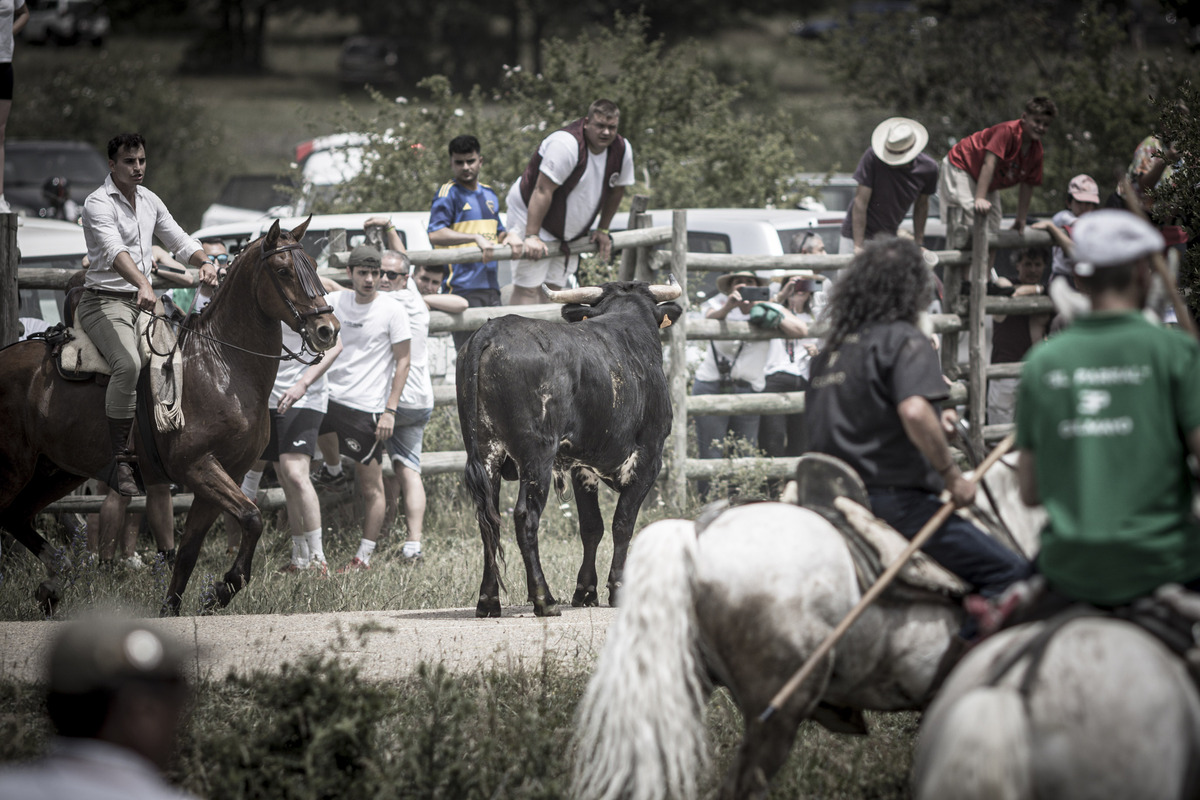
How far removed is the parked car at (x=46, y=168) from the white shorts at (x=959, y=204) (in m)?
Result: 13.5

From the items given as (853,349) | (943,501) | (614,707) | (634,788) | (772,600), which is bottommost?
(634,788)

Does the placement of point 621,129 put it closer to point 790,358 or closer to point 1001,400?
point 790,358

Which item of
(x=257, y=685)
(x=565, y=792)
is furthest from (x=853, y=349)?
(x=257, y=685)

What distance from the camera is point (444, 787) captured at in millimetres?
4605

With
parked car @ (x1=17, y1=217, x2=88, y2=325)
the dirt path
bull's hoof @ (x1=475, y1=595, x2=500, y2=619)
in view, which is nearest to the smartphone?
the dirt path

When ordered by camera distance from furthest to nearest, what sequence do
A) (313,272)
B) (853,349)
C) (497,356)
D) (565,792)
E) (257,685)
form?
(313,272), (497,356), (257,685), (565,792), (853,349)

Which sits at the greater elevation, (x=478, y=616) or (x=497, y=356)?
(x=497, y=356)

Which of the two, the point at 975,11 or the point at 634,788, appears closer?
the point at 634,788

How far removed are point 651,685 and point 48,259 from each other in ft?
29.1

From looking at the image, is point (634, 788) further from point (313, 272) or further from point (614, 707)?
point (313, 272)

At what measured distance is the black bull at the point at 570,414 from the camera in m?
7.18

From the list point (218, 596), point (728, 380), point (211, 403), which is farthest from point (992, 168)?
point (218, 596)

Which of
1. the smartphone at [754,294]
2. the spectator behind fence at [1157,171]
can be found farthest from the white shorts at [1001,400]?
the smartphone at [754,294]

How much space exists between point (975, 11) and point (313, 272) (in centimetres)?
1624
